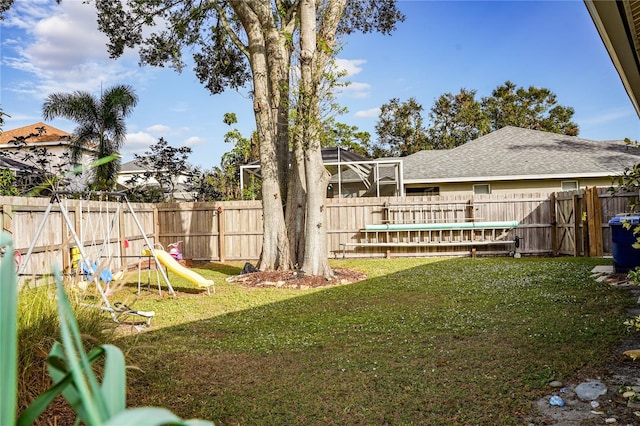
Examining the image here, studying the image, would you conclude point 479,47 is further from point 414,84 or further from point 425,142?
point 425,142

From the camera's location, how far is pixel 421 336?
5.79 meters

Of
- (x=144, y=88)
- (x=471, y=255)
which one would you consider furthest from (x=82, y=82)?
(x=471, y=255)

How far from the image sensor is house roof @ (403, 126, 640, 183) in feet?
57.4

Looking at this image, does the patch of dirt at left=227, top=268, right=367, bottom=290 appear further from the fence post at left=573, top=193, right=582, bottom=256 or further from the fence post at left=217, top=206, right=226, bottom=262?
the fence post at left=573, top=193, right=582, bottom=256

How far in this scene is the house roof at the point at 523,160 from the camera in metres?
17.5

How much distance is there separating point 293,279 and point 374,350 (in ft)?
18.2

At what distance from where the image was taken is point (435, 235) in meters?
15.9

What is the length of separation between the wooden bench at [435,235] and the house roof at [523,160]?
297cm

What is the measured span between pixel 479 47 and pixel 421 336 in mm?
17606

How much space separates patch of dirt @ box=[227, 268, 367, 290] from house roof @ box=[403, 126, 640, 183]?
8.09 metres

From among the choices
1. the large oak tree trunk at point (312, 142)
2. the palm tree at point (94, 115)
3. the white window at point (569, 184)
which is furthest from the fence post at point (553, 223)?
the palm tree at point (94, 115)

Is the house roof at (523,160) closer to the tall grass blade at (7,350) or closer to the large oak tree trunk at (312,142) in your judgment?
the large oak tree trunk at (312,142)

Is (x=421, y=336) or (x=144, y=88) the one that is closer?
(x=421, y=336)

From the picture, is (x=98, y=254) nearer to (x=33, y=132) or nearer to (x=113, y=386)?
(x=113, y=386)
